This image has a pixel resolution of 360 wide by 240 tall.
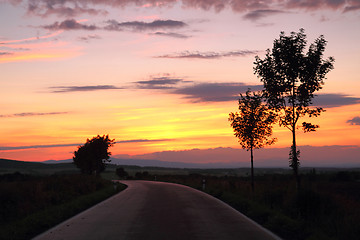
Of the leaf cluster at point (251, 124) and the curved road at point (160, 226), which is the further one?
the leaf cluster at point (251, 124)

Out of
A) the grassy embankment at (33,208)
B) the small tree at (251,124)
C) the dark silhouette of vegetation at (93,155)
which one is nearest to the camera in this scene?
the grassy embankment at (33,208)

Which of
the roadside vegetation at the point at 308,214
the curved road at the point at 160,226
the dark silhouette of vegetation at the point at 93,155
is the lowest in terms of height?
the curved road at the point at 160,226

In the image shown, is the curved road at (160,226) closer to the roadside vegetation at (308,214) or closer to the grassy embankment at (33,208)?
the grassy embankment at (33,208)

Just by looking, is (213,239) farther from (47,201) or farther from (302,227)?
(47,201)

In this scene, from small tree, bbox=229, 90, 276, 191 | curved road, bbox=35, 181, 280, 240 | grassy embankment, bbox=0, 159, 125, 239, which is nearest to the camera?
curved road, bbox=35, 181, 280, 240

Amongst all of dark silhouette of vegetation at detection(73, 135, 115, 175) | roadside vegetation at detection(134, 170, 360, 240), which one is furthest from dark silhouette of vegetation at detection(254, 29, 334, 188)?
dark silhouette of vegetation at detection(73, 135, 115, 175)

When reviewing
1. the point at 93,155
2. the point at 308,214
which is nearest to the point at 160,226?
the point at 308,214

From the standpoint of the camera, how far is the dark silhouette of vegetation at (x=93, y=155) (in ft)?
234

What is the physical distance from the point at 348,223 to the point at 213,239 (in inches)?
→ 159

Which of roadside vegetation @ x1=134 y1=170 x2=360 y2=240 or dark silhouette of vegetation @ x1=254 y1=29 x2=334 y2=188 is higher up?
dark silhouette of vegetation @ x1=254 y1=29 x2=334 y2=188

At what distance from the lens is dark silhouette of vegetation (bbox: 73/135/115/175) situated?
71.4 metres

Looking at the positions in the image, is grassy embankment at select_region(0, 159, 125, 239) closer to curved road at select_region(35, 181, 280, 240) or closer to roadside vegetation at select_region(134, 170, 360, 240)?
curved road at select_region(35, 181, 280, 240)

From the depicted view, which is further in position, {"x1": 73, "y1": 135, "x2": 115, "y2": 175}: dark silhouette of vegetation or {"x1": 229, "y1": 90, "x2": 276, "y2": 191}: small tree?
{"x1": 73, "y1": 135, "x2": 115, "y2": 175}: dark silhouette of vegetation

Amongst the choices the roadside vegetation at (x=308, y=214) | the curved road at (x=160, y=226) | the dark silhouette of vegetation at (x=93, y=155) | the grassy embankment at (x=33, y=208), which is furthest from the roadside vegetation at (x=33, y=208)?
the dark silhouette of vegetation at (x=93, y=155)
